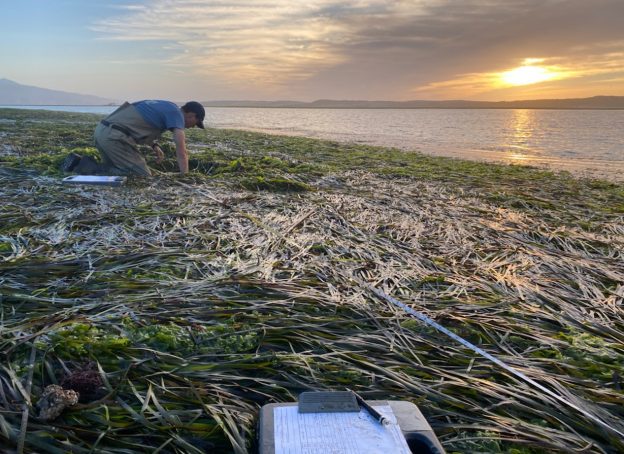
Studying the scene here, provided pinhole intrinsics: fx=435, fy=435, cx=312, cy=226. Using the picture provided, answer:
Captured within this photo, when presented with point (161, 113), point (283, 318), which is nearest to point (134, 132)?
point (161, 113)

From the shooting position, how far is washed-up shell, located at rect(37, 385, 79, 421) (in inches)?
62.7

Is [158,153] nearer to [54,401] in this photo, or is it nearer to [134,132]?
[134,132]

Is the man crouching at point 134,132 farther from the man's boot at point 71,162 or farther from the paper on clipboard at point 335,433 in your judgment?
the paper on clipboard at point 335,433

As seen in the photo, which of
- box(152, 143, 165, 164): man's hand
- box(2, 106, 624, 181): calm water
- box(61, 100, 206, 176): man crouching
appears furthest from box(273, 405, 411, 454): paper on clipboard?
box(2, 106, 624, 181): calm water

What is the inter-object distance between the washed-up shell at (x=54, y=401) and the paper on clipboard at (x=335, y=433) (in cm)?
79

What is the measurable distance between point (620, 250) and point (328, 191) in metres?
3.44

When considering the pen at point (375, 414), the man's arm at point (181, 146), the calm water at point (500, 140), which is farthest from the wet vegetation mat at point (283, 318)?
the calm water at point (500, 140)

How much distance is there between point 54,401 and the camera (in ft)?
5.32

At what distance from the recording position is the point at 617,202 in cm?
604

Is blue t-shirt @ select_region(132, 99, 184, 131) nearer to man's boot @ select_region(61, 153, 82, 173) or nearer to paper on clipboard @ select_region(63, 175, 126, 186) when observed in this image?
paper on clipboard @ select_region(63, 175, 126, 186)

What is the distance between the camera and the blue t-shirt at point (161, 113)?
5.76m

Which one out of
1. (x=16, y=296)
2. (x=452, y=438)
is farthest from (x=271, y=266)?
(x=452, y=438)

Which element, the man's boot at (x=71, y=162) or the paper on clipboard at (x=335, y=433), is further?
the man's boot at (x=71, y=162)

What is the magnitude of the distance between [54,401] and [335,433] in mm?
1051
